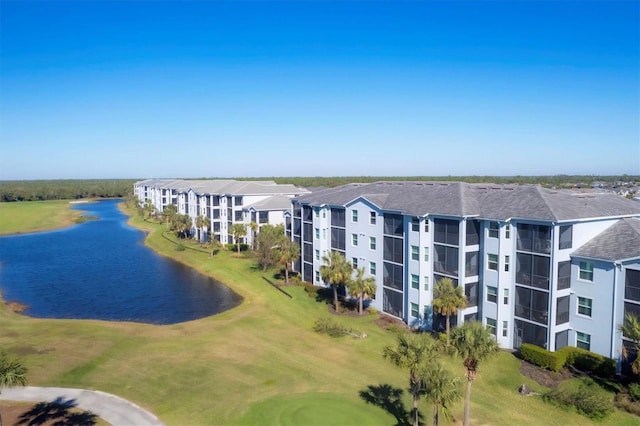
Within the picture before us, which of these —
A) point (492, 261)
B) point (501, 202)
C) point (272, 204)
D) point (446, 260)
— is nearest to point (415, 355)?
point (492, 261)

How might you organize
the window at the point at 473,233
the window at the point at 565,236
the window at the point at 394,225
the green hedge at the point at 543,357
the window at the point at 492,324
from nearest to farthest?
the green hedge at the point at 543,357
the window at the point at 565,236
the window at the point at 492,324
the window at the point at 473,233
the window at the point at 394,225

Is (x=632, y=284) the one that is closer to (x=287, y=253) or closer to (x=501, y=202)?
(x=501, y=202)

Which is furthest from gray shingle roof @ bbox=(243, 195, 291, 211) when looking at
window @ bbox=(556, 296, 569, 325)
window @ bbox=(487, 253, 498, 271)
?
window @ bbox=(556, 296, 569, 325)

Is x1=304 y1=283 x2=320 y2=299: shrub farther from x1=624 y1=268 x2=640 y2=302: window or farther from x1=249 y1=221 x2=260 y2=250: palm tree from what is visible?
x1=624 y1=268 x2=640 y2=302: window

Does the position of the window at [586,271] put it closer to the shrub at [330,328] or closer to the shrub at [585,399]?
the shrub at [585,399]

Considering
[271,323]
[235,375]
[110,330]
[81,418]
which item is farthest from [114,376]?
[271,323]

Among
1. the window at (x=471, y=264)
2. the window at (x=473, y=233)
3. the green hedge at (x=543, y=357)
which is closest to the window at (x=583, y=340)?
the green hedge at (x=543, y=357)
